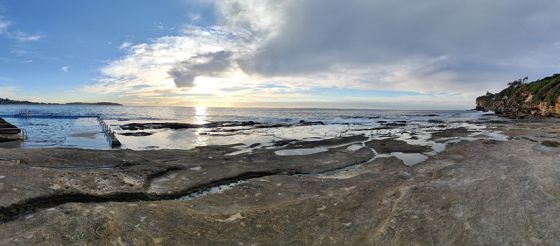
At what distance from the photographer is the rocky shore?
26.7 feet

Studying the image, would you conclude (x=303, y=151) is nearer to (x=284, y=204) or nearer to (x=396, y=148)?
(x=396, y=148)

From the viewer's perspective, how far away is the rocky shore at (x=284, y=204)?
8.14m

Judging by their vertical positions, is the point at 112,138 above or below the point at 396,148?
below

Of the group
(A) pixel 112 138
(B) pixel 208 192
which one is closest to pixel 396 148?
(B) pixel 208 192

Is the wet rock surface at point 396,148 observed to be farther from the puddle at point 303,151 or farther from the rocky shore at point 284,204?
the rocky shore at point 284,204

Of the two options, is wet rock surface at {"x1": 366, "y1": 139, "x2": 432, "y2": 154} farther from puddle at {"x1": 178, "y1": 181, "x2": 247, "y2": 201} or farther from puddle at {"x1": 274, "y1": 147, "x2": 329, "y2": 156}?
puddle at {"x1": 178, "y1": 181, "x2": 247, "y2": 201}

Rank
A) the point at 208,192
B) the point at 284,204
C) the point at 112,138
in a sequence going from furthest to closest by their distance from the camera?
the point at 112,138 < the point at 208,192 < the point at 284,204

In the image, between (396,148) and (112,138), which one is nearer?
(396,148)

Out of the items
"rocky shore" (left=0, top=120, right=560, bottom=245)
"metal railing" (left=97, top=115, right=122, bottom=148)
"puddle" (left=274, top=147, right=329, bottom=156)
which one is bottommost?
"metal railing" (left=97, top=115, right=122, bottom=148)

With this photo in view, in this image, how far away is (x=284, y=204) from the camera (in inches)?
429

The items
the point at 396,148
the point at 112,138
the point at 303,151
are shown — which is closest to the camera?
the point at 303,151

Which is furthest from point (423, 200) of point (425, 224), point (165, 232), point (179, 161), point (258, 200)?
point (179, 161)

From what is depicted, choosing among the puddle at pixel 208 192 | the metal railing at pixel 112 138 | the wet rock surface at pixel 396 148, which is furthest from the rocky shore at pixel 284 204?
the metal railing at pixel 112 138

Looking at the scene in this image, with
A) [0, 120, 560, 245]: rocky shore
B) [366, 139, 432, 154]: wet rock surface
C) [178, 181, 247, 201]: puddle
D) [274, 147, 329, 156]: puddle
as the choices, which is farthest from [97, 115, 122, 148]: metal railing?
[366, 139, 432, 154]: wet rock surface
